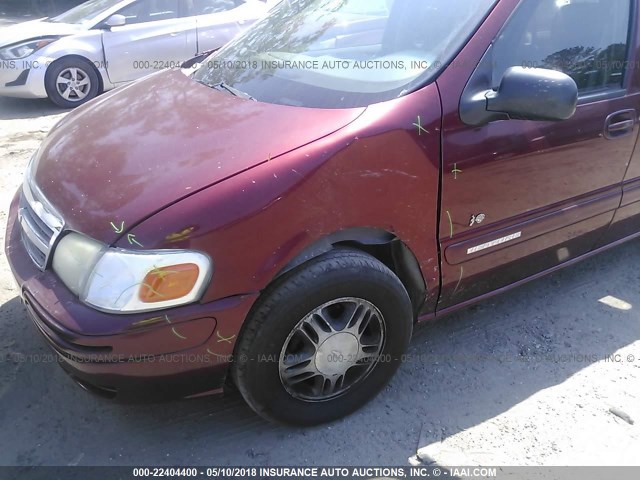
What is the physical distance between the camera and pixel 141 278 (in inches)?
70.9

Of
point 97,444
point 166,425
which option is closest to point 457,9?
point 166,425

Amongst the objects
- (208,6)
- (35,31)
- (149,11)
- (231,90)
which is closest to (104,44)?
(149,11)

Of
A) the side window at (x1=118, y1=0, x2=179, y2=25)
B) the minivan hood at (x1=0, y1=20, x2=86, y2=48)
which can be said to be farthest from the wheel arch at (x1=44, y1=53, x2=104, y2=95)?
the side window at (x1=118, y1=0, x2=179, y2=25)

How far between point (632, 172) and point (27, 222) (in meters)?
2.81

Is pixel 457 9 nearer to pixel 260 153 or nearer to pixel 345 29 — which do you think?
pixel 345 29

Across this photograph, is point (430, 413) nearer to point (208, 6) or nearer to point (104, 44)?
point (104, 44)

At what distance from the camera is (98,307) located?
71.8 inches

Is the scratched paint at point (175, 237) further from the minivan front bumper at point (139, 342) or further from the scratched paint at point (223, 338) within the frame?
the scratched paint at point (223, 338)

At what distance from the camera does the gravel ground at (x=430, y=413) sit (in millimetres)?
2252

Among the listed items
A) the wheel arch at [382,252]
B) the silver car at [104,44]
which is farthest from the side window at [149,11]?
the wheel arch at [382,252]

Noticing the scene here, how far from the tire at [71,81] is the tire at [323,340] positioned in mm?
5455

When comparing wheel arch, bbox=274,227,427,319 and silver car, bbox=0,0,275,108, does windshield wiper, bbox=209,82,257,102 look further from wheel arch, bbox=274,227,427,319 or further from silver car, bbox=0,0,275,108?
silver car, bbox=0,0,275,108

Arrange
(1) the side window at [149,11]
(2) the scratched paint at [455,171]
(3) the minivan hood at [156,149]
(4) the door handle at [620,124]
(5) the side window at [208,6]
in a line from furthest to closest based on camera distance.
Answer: (5) the side window at [208,6], (1) the side window at [149,11], (4) the door handle at [620,124], (2) the scratched paint at [455,171], (3) the minivan hood at [156,149]

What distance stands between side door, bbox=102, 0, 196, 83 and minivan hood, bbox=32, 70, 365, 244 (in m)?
4.68
